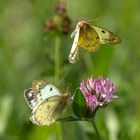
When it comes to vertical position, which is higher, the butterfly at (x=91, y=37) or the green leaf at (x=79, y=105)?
the butterfly at (x=91, y=37)

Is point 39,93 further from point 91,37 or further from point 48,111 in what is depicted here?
point 91,37

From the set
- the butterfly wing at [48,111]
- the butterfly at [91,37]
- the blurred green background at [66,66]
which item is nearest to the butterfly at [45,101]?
the butterfly wing at [48,111]

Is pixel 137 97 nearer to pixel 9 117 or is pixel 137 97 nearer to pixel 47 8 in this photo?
pixel 9 117

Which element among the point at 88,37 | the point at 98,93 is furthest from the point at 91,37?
the point at 98,93

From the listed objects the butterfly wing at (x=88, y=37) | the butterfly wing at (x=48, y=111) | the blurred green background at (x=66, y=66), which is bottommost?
the blurred green background at (x=66, y=66)

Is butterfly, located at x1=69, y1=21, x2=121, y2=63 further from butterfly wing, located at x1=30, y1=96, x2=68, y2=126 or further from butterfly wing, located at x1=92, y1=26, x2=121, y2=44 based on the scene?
butterfly wing, located at x1=30, y1=96, x2=68, y2=126

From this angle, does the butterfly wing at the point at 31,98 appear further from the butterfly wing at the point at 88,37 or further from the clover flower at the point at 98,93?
the butterfly wing at the point at 88,37

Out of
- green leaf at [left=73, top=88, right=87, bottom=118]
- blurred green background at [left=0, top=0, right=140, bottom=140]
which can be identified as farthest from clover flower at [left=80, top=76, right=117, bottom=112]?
blurred green background at [left=0, top=0, right=140, bottom=140]
